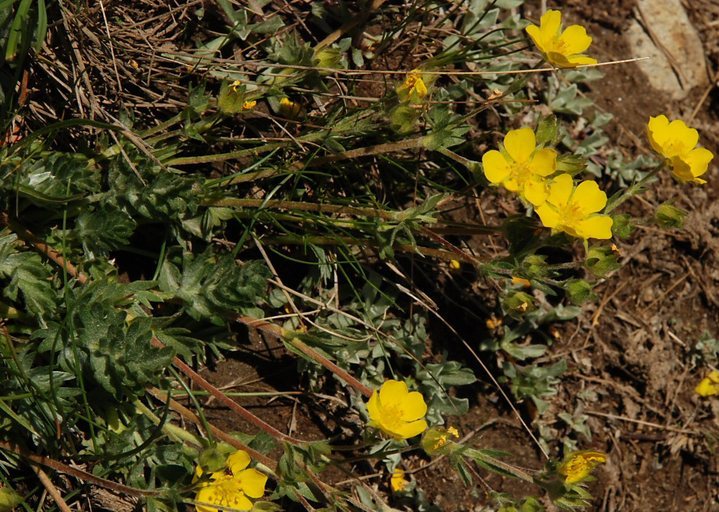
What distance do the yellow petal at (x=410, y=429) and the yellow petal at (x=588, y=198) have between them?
0.91 metres

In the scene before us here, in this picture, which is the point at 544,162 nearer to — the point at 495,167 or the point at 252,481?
the point at 495,167

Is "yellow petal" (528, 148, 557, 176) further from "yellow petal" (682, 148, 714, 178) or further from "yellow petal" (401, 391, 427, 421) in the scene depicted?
"yellow petal" (401, 391, 427, 421)

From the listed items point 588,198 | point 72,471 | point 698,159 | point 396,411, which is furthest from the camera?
point 698,159

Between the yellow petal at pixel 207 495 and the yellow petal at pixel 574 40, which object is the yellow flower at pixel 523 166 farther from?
the yellow petal at pixel 207 495

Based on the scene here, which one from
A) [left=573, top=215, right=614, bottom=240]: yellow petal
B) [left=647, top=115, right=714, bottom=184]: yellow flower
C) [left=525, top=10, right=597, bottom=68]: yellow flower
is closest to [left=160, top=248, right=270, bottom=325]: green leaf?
[left=573, top=215, right=614, bottom=240]: yellow petal

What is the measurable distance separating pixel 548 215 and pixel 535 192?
0.33 feet

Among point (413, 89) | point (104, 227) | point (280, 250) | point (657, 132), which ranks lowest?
point (280, 250)

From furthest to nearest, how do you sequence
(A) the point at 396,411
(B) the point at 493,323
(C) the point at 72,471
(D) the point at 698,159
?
(B) the point at 493,323
(D) the point at 698,159
(A) the point at 396,411
(C) the point at 72,471

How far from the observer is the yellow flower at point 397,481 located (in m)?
3.43

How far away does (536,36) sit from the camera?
307 centimetres

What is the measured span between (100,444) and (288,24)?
190 centimetres

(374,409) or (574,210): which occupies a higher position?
(574,210)

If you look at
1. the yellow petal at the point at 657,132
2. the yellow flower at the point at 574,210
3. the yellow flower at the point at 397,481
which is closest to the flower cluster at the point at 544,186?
the yellow flower at the point at 574,210

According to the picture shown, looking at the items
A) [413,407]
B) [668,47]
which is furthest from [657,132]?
[668,47]
